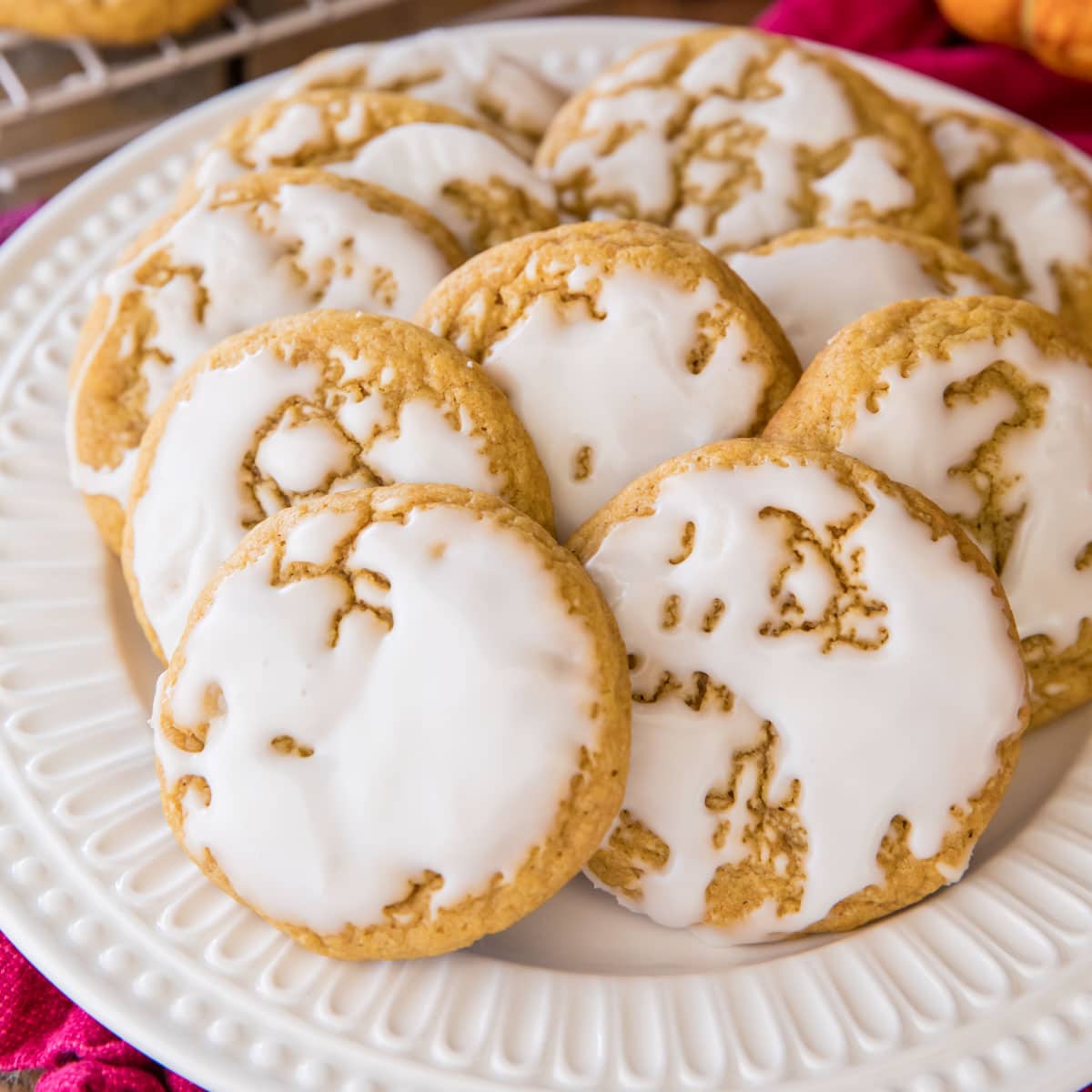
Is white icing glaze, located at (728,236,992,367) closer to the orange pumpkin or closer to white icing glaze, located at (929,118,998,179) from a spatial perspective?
white icing glaze, located at (929,118,998,179)

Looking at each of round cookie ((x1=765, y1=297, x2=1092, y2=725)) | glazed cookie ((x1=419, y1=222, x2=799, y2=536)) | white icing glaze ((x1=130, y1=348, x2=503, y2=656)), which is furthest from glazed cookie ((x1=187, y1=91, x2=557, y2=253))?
round cookie ((x1=765, y1=297, x2=1092, y2=725))

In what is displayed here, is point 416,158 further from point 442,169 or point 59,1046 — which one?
point 59,1046

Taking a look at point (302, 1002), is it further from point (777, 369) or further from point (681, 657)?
point (777, 369)

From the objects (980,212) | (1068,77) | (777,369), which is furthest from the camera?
(1068,77)

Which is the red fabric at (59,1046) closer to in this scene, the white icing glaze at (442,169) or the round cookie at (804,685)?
the round cookie at (804,685)

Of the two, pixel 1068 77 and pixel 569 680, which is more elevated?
pixel 1068 77

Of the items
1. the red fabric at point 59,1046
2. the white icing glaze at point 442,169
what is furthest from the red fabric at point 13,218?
the red fabric at point 59,1046

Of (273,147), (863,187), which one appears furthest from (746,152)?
(273,147)

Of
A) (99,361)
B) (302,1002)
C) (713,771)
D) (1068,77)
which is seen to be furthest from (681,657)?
(1068,77)
